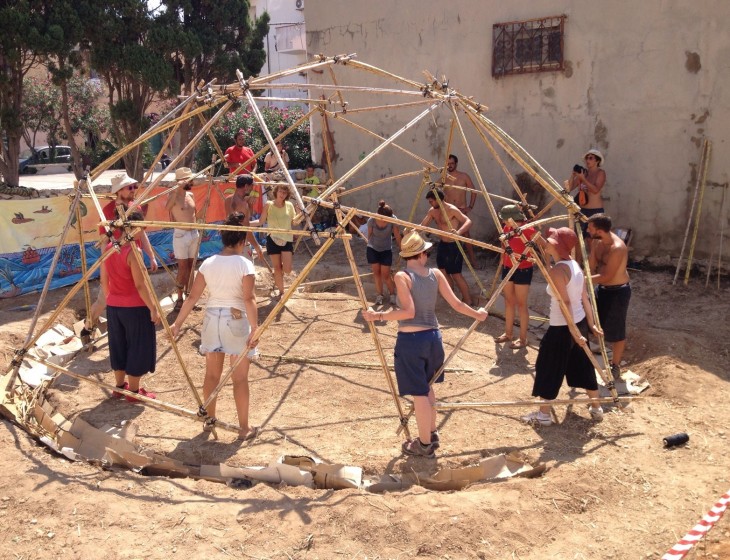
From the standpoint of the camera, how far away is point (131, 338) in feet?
17.7

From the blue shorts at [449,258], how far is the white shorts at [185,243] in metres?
2.77

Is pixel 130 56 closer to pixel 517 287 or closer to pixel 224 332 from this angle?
pixel 517 287

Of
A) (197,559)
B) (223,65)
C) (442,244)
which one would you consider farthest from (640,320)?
(223,65)

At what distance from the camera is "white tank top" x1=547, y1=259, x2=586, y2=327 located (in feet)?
A: 16.4

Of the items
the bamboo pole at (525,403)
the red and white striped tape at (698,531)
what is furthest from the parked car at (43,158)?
the red and white striped tape at (698,531)

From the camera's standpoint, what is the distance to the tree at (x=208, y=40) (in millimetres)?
13250

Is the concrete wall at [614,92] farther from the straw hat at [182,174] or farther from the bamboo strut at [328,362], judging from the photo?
the straw hat at [182,174]

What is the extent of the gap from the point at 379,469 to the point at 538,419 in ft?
4.44

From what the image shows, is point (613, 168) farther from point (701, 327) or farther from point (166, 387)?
point (166, 387)

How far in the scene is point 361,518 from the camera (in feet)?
12.3

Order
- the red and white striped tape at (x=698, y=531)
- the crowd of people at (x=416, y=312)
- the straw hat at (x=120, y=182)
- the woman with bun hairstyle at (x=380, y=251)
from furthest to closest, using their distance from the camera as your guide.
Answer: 1. the woman with bun hairstyle at (x=380, y=251)
2. the straw hat at (x=120, y=182)
3. the crowd of people at (x=416, y=312)
4. the red and white striped tape at (x=698, y=531)

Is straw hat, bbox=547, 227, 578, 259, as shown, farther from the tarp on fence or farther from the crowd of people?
the tarp on fence

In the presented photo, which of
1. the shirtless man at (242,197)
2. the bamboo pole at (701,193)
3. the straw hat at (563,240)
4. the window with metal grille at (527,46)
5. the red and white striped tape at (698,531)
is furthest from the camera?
the window with metal grille at (527,46)

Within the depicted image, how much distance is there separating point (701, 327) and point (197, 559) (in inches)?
229
